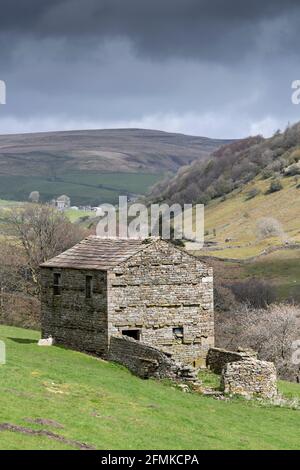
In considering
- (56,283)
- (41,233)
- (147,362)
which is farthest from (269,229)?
(147,362)

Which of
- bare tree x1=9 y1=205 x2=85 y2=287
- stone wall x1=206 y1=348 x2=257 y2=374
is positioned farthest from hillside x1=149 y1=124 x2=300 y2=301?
stone wall x1=206 y1=348 x2=257 y2=374

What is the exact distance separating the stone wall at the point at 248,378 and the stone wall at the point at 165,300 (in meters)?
5.43

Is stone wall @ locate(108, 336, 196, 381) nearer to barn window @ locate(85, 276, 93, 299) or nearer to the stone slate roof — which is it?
barn window @ locate(85, 276, 93, 299)

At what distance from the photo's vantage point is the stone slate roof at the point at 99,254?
121ft

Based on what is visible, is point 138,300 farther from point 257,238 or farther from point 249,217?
point 249,217

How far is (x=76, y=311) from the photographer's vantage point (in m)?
37.6

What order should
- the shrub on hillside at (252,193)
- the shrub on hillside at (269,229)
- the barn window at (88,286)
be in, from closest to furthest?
the barn window at (88,286) < the shrub on hillside at (269,229) < the shrub on hillside at (252,193)

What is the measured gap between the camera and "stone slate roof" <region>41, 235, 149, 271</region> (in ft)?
121

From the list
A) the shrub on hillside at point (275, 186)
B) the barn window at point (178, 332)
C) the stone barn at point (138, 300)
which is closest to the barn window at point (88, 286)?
the stone barn at point (138, 300)

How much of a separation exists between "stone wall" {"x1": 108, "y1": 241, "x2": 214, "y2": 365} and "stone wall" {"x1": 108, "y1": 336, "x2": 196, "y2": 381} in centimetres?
137

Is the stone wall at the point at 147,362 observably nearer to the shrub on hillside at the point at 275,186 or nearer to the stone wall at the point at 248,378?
the stone wall at the point at 248,378

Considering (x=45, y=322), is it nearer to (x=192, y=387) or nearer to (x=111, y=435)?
(x=192, y=387)
